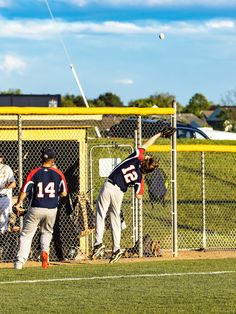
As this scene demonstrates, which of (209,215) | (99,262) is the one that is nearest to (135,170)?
(99,262)

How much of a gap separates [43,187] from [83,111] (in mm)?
2125

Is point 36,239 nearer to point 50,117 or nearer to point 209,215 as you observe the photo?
point 50,117

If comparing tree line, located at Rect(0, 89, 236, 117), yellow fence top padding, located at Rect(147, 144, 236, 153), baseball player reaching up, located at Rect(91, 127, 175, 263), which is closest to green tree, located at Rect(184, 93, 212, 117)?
tree line, located at Rect(0, 89, 236, 117)

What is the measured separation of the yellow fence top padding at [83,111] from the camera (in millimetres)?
15758

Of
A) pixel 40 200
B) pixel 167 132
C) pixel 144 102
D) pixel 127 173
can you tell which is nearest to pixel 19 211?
pixel 40 200

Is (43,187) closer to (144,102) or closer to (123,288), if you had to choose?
(123,288)

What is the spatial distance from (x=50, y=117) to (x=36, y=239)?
2089mm

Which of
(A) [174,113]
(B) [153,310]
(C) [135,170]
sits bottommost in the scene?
(B) [153,310]

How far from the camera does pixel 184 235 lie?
21125mm

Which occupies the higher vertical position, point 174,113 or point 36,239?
point 174,113

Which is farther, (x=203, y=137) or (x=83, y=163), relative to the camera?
(x=203, y=137)

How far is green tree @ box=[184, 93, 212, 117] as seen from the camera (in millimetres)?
102900

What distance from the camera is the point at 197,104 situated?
108m

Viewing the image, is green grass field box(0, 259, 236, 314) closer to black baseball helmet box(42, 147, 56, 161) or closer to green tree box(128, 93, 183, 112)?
black baseball helmet box(42, 147, 56, 161)
